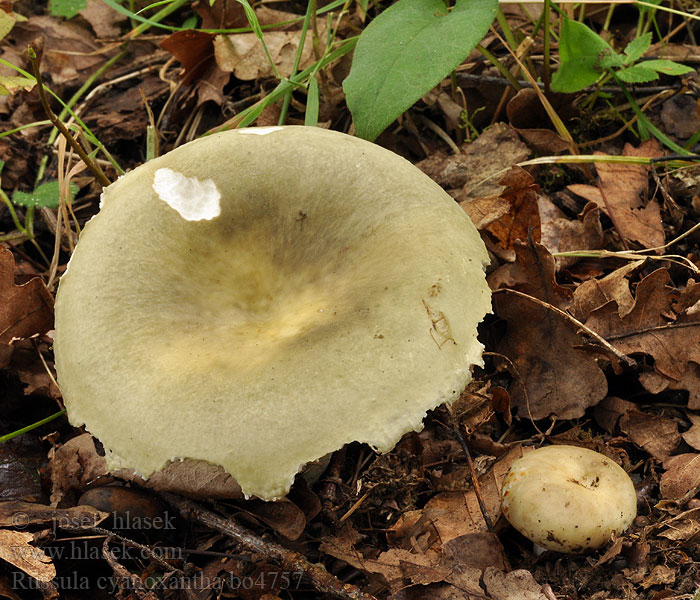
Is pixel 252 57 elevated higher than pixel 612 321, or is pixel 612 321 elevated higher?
pixel 252 57

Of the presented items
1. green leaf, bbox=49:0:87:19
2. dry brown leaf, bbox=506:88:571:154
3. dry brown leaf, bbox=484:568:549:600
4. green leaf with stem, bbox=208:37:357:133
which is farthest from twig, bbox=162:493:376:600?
green leaf, bbox=49:0:87:19

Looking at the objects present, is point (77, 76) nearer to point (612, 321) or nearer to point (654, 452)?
point (612, 321)

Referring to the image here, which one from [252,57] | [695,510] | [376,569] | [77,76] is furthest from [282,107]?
[695,510]

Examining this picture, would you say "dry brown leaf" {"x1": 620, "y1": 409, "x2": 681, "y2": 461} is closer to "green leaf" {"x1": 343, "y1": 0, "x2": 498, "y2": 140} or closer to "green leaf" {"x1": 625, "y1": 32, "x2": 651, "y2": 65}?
"green leaf" {"x1": 343, "y1": 0, "x2": 498, "y2": 140}

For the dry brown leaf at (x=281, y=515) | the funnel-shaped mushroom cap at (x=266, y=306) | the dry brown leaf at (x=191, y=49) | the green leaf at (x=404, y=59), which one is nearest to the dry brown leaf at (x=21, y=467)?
the funnel-shaped mushroom cap at (x=266, y=306)

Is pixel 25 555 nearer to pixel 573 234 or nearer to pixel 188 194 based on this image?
pixel 188 194

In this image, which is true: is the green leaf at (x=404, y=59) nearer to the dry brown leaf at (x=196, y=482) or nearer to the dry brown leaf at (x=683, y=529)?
the dry brown leaf at (x=196, y=482)
